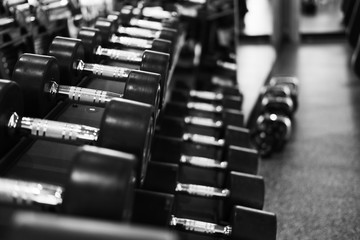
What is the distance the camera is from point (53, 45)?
1043mm

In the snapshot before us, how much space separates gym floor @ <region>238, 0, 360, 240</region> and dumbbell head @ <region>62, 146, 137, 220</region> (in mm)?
1111

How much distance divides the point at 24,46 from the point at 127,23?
41 cm

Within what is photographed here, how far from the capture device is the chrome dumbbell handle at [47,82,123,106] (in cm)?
95

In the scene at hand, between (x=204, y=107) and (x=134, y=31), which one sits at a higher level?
(x=134, y=31)

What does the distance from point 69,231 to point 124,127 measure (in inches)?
11.4

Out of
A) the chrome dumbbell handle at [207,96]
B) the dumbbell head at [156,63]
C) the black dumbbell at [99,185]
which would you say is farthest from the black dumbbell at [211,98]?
the black dumbbell at [99,185]

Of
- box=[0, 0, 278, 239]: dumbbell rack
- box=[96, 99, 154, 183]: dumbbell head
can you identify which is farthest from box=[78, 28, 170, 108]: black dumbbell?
box=[96, 99, 154, 183]: dumbbell head

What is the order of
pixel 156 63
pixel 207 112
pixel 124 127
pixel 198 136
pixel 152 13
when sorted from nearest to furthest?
pixel 124 127, pixel 156 63, pixel 198 136, pixel 152 13, pixel 207 112

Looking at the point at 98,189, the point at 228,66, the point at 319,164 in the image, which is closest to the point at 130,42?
the point at 98,189

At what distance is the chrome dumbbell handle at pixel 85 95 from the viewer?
3.12ft

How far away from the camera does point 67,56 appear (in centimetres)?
102

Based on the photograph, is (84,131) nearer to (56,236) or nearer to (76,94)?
(76,94)

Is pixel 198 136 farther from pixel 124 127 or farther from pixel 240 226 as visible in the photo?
pixel 124 127

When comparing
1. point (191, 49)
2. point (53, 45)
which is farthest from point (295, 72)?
point (53, 45)
